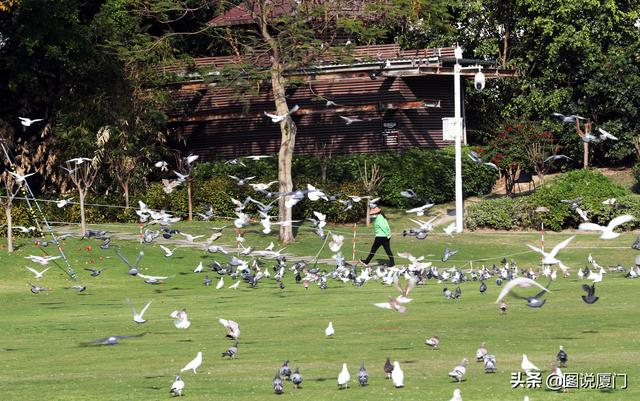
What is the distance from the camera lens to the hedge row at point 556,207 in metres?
40.2

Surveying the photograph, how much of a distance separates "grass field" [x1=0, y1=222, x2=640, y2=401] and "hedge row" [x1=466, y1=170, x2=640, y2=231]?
11.5 meters

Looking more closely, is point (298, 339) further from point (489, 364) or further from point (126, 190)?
point (126, 190)

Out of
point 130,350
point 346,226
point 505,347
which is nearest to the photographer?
point 505,347

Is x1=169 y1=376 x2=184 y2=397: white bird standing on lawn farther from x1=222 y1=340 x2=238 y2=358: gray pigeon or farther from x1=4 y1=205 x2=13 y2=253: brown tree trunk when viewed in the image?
x1=4 y1=205 x2=13 y2=253: brown tree trunk

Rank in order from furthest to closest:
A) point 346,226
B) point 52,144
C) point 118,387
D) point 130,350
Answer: point 52,144 → point 346,226 → point 130,350 → point 118,387

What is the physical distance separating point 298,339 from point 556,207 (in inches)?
955

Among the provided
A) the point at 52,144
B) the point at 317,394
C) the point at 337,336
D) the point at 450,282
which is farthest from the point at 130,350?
the point at 52,144

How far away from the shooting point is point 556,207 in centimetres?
4038

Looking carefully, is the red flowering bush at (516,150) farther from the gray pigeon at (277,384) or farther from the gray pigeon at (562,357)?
the gray pigeon at (277,384)

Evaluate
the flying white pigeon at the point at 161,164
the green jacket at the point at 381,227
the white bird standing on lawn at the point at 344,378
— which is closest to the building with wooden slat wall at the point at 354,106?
the flying white pigeon at the point at 161,164

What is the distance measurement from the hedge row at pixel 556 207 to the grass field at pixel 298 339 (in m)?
11.5

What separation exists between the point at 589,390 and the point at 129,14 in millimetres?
39729

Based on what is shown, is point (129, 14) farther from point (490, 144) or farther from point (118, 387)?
point (118, 387)

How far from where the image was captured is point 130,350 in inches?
667
